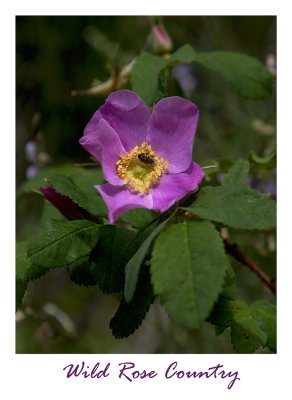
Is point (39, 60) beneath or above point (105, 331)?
above

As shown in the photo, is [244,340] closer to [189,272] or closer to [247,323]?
[247,323]

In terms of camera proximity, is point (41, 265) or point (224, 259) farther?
point (41, 265)

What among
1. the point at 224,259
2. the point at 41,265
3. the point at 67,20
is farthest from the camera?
the point at 67,20

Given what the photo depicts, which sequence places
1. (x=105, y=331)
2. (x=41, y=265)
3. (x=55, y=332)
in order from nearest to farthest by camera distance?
(x=41, y=265), (x=55, y=332), (x=105, y=331)

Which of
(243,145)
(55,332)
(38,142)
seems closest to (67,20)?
(38,142)

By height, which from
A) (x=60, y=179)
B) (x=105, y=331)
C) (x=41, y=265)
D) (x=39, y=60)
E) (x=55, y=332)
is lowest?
(x=105, y=331)

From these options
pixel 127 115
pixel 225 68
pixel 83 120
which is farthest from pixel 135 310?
pixel 83 120

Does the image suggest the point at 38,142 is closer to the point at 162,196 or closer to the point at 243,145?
the point at 243,145

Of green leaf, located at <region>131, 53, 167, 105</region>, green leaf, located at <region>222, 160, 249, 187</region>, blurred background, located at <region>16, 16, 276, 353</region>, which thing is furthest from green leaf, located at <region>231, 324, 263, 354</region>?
blurred background, located at <region>16, 16, 276, 353</region>
